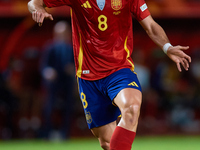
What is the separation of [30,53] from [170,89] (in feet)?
13.7

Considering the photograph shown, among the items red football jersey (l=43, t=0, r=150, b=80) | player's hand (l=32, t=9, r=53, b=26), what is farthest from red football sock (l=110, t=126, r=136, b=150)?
player's hand (l=32, t=9, r=53, b=26)

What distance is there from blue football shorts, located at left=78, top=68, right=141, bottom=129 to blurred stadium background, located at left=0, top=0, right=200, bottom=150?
219 inches

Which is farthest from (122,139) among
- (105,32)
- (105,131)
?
(105,32)

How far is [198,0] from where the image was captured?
527 inches

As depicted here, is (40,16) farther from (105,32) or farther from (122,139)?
(122,139)

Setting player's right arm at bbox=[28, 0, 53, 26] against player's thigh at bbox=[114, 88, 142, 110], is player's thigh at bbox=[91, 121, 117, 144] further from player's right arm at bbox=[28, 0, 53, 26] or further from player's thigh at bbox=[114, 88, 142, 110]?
player's right arm at bbox=[28, 0, 53, 26]

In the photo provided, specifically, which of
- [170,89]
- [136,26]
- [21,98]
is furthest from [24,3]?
[170,89]

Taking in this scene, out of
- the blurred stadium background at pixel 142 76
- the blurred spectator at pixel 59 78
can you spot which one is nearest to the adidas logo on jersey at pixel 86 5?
the blurred spectator at pixel 59 78

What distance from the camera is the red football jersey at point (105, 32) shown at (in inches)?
193

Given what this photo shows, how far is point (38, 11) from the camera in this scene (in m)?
4.52

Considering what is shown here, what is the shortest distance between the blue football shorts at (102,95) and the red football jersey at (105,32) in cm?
9

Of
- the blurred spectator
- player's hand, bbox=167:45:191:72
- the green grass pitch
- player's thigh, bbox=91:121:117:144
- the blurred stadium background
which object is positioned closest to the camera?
player's hand, bbox=167:45:191:72

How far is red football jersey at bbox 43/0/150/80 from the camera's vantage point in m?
4.90

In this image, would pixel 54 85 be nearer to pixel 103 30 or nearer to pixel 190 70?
pixel 103 30
